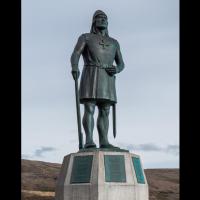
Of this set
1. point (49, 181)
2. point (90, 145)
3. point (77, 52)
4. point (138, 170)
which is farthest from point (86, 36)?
point (49, 181)

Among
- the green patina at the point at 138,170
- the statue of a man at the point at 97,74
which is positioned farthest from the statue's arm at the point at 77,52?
the green patina at the point at 138,170

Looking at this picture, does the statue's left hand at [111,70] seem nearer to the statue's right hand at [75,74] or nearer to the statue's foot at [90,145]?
the statue's right hand at [75,74]

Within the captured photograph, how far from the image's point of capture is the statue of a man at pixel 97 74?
1247cm

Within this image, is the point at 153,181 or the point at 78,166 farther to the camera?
the point at 153,181

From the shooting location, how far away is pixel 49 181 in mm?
24750

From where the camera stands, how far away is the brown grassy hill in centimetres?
2392

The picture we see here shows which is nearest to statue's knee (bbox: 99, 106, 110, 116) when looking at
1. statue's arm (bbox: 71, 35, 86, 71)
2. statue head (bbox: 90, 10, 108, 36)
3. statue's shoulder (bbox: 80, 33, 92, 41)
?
statue's arm (bbox: 71, 35, 86, 71)

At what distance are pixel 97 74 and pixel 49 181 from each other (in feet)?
42.1

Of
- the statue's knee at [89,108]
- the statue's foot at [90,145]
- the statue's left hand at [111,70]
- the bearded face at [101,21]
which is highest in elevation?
the bearded face at [101,21]
